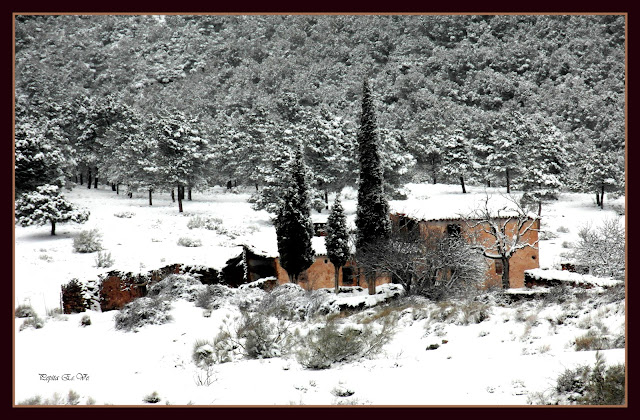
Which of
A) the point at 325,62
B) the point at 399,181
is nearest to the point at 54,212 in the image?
the point at 399,181

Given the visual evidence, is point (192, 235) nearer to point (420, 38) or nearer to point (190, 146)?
point (190, 146)

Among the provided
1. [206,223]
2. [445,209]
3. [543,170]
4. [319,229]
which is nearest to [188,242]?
[206,223]

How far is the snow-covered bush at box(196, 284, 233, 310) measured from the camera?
713 inches

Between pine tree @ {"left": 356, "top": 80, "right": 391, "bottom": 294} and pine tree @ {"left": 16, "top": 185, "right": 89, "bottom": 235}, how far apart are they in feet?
82.0

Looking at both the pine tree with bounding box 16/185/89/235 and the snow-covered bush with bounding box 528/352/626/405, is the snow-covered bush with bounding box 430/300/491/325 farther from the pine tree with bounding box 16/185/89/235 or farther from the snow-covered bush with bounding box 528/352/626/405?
the pine tree with bounding box 16/185/89/235

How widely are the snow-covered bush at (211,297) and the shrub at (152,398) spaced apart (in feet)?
27.5

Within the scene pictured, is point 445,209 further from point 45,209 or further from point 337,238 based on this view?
point 45,209

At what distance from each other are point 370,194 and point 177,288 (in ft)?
43.0

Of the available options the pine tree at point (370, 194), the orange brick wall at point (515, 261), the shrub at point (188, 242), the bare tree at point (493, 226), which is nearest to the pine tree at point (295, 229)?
the pine tree at point (370, 194)

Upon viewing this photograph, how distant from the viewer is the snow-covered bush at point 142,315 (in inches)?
606

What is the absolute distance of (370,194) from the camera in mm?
28875

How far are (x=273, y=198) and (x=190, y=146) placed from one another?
45.8ft

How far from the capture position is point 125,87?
3829 inches

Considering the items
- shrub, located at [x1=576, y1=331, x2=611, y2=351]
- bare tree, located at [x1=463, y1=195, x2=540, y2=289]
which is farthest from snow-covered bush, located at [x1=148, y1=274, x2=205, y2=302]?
bare tree, located at [x1=463, y1=195, x2=540, y2=289]
